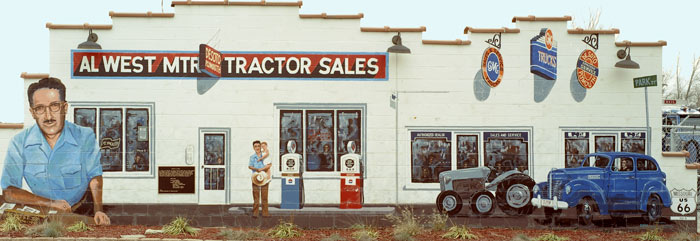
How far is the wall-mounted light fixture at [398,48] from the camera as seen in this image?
40.4 feet

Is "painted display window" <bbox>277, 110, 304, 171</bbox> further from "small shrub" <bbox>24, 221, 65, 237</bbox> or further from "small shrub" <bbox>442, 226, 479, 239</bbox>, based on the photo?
"small shrub" <bbox>24, 221, 65, 237</bbox>

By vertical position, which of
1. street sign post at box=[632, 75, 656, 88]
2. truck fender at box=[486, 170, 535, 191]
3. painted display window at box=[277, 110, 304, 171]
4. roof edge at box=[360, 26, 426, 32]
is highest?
roof edge at box=[360, 26, 426, 32]

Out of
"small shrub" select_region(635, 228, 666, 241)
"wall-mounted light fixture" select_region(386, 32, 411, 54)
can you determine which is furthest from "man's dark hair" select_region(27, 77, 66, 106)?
"small shrub" select_region(635, 228, 666, 241)

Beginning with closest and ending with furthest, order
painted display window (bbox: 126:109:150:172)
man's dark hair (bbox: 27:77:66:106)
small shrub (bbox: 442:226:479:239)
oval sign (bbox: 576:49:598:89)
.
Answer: small shrub (bbox: 442:226:479:239) < man's dark hair (bbox: 27:77:66:106) < painted display window (bbox: 126:109:150:172) < oval sign (bbox: 576:49:598:89)

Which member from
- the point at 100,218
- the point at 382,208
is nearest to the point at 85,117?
the point at 100,218

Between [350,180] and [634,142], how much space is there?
566cm

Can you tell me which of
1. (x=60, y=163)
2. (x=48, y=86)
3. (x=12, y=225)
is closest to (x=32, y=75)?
(x=48, y=86)

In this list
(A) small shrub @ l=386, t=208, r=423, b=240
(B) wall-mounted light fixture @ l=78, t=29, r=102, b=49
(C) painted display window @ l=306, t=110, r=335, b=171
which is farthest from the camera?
(C) painted display window @ l=306, t=110, r=335, b=171

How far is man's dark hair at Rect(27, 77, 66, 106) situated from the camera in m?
12.4

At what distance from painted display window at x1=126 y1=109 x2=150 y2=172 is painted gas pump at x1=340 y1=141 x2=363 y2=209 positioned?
3.79 m

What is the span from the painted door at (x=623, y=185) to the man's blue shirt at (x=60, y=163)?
9965 millimetres

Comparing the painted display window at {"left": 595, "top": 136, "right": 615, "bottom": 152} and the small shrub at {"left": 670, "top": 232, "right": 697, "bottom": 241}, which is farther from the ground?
the painted display window at {"left": 595, "top": 136, "right": 615, "bottom": 152}

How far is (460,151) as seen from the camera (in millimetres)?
12734

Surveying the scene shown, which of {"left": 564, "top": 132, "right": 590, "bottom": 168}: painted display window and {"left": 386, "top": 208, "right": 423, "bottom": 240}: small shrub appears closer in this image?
{"left": 386, "top": 208, "right": 423, "bottom": 240}: small shrub
